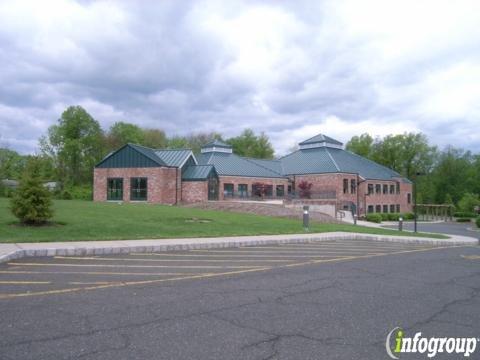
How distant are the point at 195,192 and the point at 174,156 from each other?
4.78 metres

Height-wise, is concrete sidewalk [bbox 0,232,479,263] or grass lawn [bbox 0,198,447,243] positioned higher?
grass lawn [bbox 0,198,447,243]

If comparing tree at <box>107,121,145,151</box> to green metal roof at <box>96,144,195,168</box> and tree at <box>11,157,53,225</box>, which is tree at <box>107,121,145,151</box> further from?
tree at <box>11,157,53,225</box>

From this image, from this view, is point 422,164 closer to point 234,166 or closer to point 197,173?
point 234,166

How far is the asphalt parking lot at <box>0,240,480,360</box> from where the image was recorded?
5.25m

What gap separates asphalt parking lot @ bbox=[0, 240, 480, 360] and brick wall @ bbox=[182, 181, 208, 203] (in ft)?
93.6

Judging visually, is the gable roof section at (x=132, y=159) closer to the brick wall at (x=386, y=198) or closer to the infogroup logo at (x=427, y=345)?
the brick wall at (x=386, y=198)

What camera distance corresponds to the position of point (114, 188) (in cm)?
4238

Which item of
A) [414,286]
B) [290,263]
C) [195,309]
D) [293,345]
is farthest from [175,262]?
[293,345]

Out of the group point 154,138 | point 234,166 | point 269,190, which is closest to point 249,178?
point 234,166

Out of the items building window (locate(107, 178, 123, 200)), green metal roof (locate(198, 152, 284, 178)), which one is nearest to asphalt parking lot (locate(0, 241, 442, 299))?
building window (locate(107, 178, 123, 200))

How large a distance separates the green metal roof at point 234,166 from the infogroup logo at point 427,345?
39.0m

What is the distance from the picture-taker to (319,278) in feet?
32.7

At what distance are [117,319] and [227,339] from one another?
5.63ft

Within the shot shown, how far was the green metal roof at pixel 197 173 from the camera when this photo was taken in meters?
41.2
